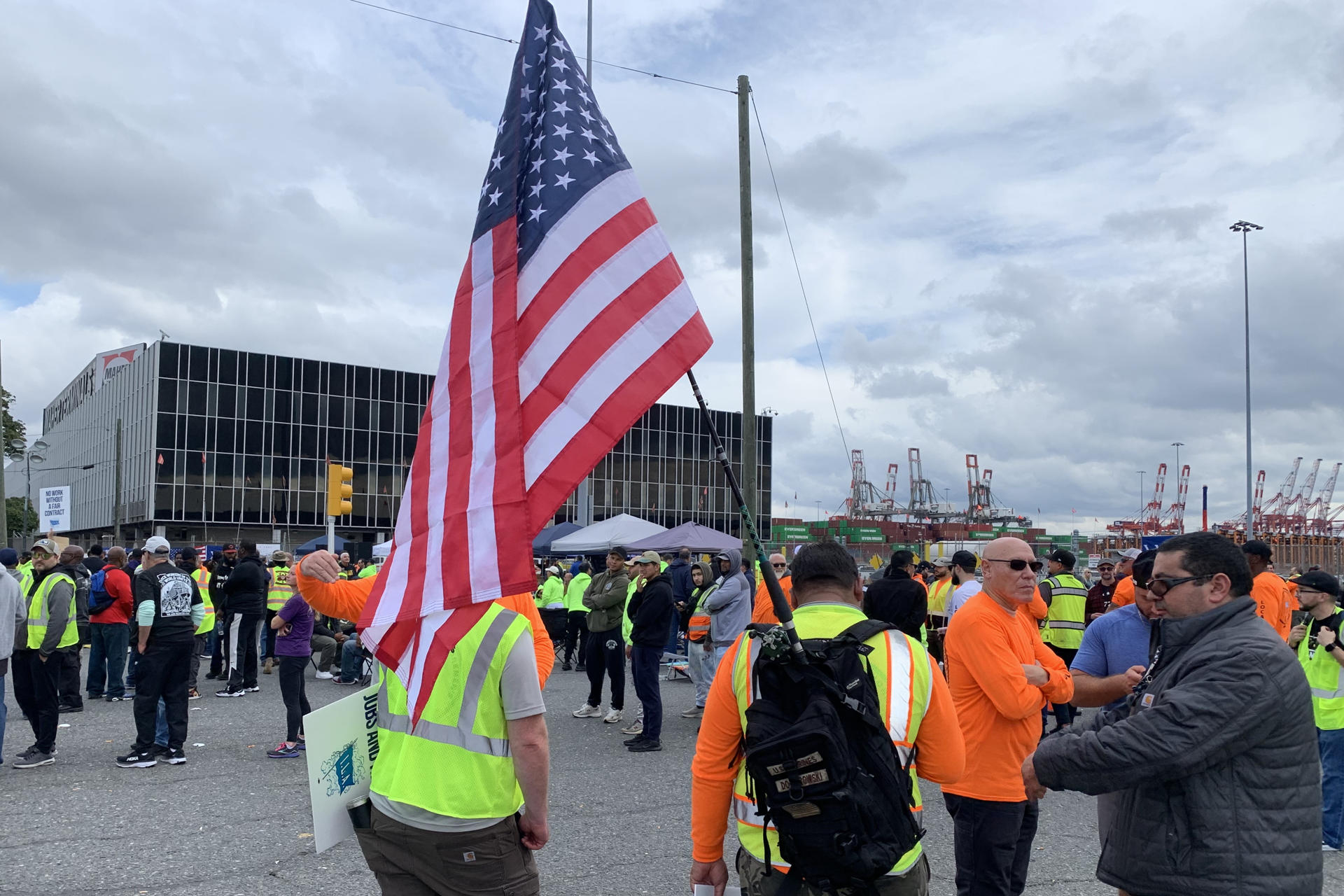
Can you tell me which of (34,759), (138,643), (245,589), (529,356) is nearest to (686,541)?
(245,589)

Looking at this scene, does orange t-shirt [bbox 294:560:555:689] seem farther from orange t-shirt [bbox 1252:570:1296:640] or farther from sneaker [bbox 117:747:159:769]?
sneaker [bbox 117:747:159:769]

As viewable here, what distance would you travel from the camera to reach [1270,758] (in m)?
2.65

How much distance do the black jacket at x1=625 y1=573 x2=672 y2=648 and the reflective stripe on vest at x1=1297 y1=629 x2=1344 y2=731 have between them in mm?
5544

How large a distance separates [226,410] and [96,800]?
5400 cm

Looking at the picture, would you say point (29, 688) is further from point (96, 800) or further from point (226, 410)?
point (226, 410)

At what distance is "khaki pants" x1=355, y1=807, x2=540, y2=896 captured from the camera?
3.05 metres

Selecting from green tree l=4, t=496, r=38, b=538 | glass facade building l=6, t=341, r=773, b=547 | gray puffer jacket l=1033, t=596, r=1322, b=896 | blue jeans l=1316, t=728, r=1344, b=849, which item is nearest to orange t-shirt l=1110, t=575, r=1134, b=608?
blue jeans l=1316, t=728, r=1344, b=849

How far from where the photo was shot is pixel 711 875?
9.47 ft

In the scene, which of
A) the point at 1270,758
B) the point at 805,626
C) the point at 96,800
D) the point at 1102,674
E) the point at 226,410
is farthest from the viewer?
the point at 226,410

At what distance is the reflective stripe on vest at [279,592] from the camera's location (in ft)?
43.6

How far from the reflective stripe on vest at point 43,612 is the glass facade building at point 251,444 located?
137 ft

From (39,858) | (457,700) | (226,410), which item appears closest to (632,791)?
(39,858)

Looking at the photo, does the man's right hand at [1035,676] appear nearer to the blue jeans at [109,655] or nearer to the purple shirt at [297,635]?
the purple shirt at [297,635]

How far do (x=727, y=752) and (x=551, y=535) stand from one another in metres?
24.3
